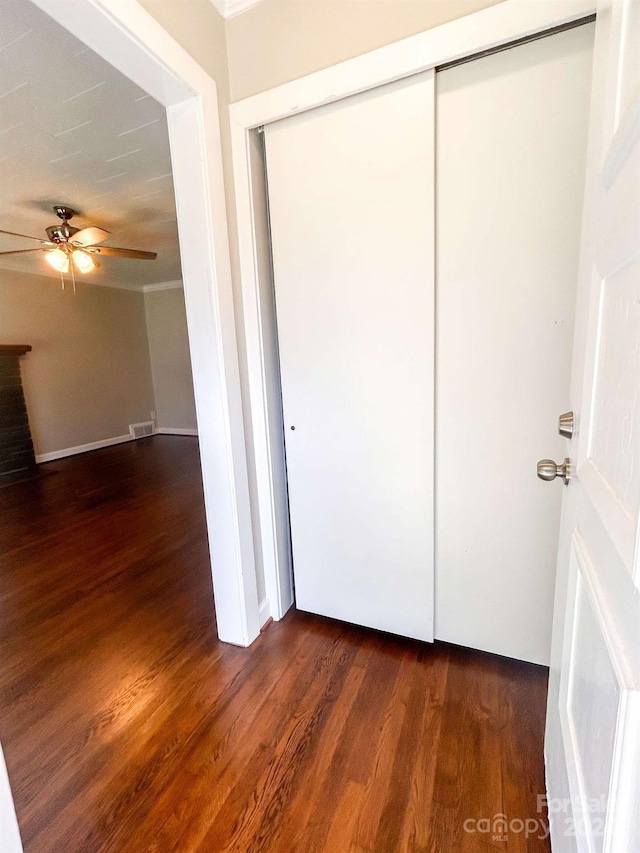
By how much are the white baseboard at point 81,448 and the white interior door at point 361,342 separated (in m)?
4.57

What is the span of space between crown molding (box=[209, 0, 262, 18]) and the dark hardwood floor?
8.13ft

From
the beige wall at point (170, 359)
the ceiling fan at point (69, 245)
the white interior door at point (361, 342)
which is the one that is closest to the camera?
the white interior door at point (361, 342)

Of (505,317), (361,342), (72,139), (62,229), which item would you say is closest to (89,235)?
(62,229)

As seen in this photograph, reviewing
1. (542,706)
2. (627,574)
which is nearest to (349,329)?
(627,574)

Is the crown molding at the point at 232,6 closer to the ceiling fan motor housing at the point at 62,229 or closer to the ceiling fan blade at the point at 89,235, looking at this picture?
the ceiling fan blade at the point at 89,235

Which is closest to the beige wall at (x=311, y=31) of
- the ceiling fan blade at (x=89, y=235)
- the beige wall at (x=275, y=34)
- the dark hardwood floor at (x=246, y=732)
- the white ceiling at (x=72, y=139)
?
the beige wall at (x=275, y=34)

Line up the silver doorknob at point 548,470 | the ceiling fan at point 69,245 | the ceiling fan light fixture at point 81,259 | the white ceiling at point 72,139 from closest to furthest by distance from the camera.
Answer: the silver doorknob at point 548,470
the white ceiling at point 72,139
the ceiling fan at point 69,245
the ceiling fan light fixture at point 81,259

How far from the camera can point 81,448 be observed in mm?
5238

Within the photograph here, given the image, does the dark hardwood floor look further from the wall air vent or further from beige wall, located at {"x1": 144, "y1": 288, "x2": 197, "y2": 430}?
beige wall, located at {"x1": 144, "y1": 288, "x2": 197, "y2": 430}

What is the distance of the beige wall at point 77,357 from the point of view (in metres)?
4.57

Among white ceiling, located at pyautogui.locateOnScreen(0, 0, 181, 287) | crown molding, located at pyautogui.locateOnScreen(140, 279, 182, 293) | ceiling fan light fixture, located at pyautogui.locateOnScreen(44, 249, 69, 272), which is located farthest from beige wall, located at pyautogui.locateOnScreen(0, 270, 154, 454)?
ceiling fan light fixture, located at pyautogui.locateOnScreen(44, 249, 69, 272)

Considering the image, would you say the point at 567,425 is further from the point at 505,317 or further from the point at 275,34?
the point at 275,34

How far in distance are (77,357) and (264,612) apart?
4.95m

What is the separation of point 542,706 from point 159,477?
371cm
